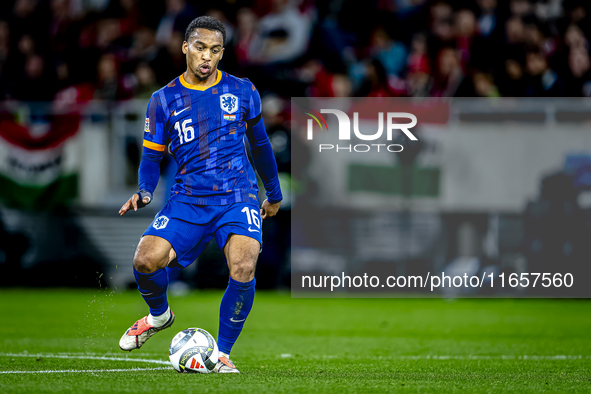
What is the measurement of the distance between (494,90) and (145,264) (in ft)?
23.3

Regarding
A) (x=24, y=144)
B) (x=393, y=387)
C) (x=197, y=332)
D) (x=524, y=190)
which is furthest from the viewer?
(x=24, y=144)

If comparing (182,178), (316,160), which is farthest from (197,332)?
(316,160)

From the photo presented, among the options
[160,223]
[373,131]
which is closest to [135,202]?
[160,223]

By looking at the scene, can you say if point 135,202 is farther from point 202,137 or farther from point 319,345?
point 319,345

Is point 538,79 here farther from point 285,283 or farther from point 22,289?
point 22,289

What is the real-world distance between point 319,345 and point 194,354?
2137 millimetres

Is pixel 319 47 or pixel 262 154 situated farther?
pixel 319 47

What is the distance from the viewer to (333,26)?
12750mm

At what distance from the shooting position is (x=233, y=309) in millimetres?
5031

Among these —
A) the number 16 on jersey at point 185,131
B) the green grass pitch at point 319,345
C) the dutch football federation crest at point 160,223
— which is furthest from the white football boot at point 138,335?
the number 16 on jersey at point 185,131

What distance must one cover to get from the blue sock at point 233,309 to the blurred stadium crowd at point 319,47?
240 inches

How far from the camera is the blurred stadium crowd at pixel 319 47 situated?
10.9 m

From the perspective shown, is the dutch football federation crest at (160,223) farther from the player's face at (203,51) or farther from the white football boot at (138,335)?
the player's face at (203,51)

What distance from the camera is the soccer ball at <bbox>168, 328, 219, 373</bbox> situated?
15.9 feet
